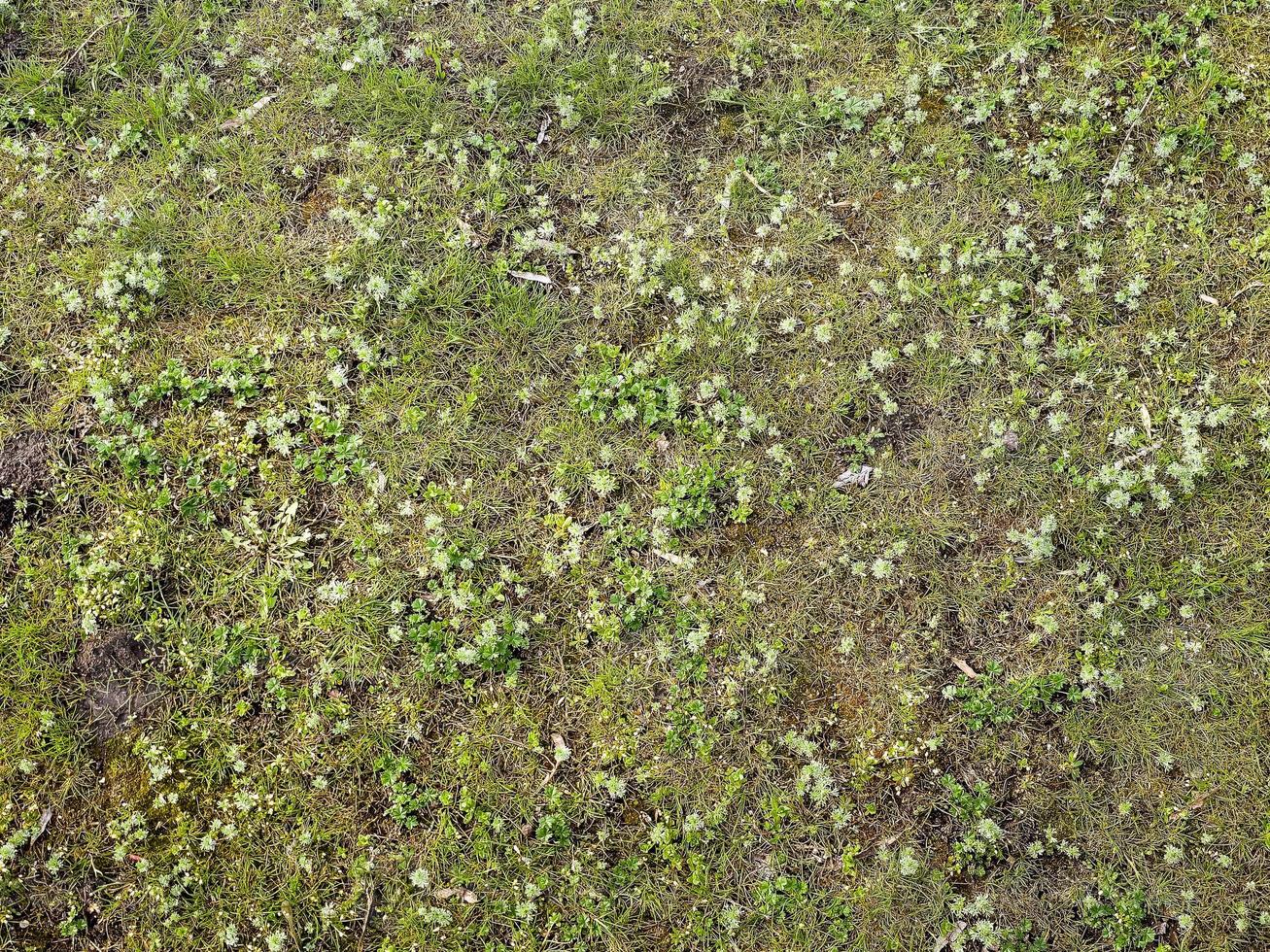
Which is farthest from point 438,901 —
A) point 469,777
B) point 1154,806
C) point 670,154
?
point 670,154

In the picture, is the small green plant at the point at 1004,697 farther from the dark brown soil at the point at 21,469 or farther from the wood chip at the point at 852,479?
the dark brown soil at the point at 21,469

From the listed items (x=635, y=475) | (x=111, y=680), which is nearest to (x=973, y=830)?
(x=635, y=475)

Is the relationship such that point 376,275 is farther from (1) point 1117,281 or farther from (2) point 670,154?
(1) point 1117,281

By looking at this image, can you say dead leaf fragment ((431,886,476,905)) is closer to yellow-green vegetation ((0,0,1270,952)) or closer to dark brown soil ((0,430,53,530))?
yellow-green vegetation ((0,0,1270,952))

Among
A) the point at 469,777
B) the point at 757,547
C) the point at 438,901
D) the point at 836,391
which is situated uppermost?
the point at 836,391

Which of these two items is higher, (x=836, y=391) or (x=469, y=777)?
A: (x=836, y=391)

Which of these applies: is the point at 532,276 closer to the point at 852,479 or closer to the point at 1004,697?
the point at 852,479

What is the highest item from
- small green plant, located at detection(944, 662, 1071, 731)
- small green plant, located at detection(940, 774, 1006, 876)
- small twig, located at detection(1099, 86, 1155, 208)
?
small twig, located at detection(1099, 86, 1155, 208)

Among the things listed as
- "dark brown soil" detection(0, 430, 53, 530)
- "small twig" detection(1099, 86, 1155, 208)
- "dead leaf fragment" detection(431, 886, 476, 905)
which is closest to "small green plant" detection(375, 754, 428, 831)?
"dead leaf fragment" detection(431, 886, 476, 905)
